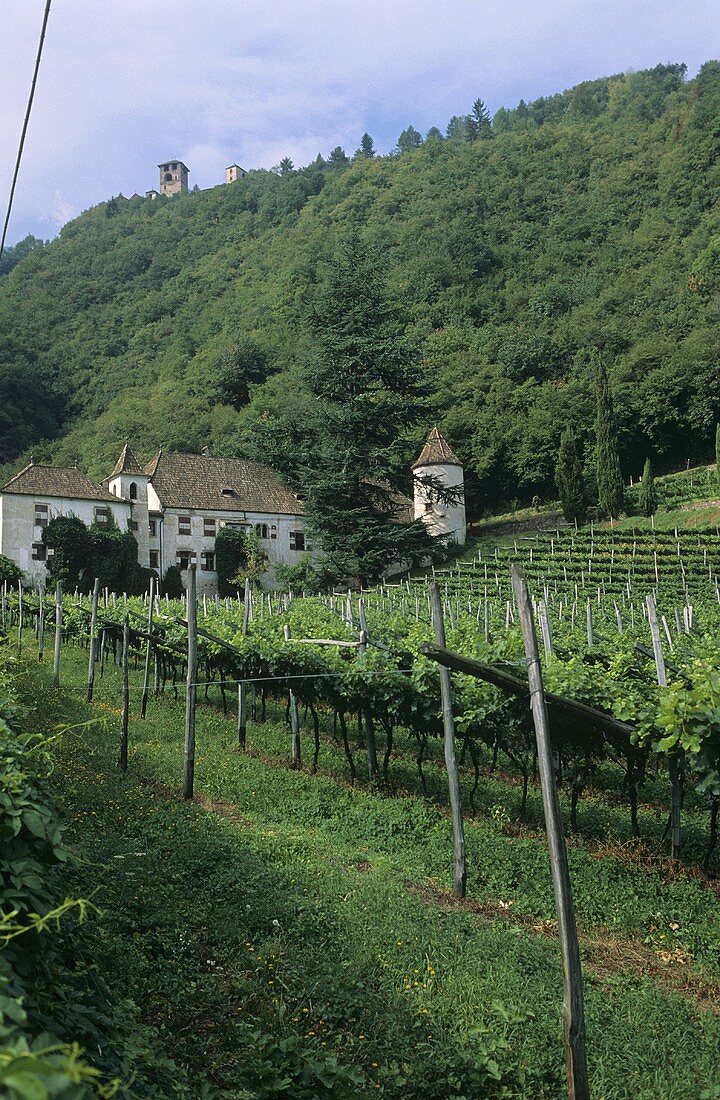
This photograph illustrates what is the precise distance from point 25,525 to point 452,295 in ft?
202

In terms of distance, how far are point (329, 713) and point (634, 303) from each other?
74981 millimetres

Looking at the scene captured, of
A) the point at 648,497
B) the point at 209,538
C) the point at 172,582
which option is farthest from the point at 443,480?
the point at 172,582

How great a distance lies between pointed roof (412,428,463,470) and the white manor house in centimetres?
7

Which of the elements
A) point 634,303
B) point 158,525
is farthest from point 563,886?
point 634,303

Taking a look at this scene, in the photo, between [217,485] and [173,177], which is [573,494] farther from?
[173,177]

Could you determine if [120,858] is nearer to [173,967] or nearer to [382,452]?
[173,967]

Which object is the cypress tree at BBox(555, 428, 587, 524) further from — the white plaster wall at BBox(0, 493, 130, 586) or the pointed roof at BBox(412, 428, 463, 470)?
the white plaster wall at BBox(0, 493, 130, 586)

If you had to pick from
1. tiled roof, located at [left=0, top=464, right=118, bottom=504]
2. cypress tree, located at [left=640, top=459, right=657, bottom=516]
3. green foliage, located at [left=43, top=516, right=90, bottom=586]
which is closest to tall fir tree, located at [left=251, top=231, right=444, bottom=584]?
tiled roof, located at [left=0, top=464, right=118, bottom=504]

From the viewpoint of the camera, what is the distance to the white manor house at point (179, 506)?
1905 inches

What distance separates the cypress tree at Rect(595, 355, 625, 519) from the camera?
54062 mm

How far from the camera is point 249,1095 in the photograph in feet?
17.8

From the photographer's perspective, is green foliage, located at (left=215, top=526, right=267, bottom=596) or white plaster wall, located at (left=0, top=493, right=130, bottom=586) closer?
white plaster wall, located at (left=0, top=493, right=130, bottom=586)

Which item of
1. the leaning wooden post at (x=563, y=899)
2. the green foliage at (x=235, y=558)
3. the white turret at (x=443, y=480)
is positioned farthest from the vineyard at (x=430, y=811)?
the white turret at (x=443, y=480)

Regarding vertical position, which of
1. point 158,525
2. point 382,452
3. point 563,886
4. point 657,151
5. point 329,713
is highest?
point 657,151
